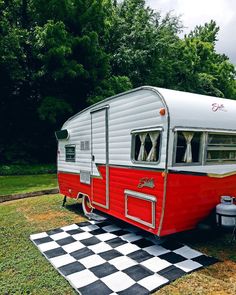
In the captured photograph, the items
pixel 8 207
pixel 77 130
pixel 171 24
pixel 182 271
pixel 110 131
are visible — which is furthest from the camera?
pixel 171 24

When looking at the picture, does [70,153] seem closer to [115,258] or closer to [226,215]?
[115,258]

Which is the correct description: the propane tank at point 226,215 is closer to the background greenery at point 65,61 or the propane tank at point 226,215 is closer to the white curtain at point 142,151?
the white curtain at point 142,151

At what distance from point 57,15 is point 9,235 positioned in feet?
52.9

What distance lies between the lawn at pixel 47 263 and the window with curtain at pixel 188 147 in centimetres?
189

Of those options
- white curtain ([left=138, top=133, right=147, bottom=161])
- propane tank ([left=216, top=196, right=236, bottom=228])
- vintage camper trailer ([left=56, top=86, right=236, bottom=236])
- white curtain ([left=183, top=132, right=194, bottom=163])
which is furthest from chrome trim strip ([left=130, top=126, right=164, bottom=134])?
propane tank ([left=216, top=196, right=236, bottom=228])

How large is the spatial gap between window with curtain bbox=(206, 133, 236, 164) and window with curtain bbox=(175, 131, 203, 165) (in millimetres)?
287

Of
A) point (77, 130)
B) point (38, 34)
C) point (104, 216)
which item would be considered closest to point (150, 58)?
point (38, 34)

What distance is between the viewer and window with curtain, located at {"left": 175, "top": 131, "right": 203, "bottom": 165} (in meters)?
4.92

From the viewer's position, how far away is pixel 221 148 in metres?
5.63

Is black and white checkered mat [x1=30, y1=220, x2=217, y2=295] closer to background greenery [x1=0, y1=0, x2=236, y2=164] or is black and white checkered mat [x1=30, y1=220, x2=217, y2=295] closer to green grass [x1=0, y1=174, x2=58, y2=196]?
green grass [x1=0, y1=174, x2=58, y2=196]

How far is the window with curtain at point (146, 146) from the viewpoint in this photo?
16.6 feet

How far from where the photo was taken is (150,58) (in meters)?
22.6

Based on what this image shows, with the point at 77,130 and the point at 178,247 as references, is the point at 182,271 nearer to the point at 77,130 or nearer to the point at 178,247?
the point at 178,247

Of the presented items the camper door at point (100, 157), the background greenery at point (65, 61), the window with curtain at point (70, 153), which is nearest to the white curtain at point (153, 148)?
the camper door at point (100, 157)
